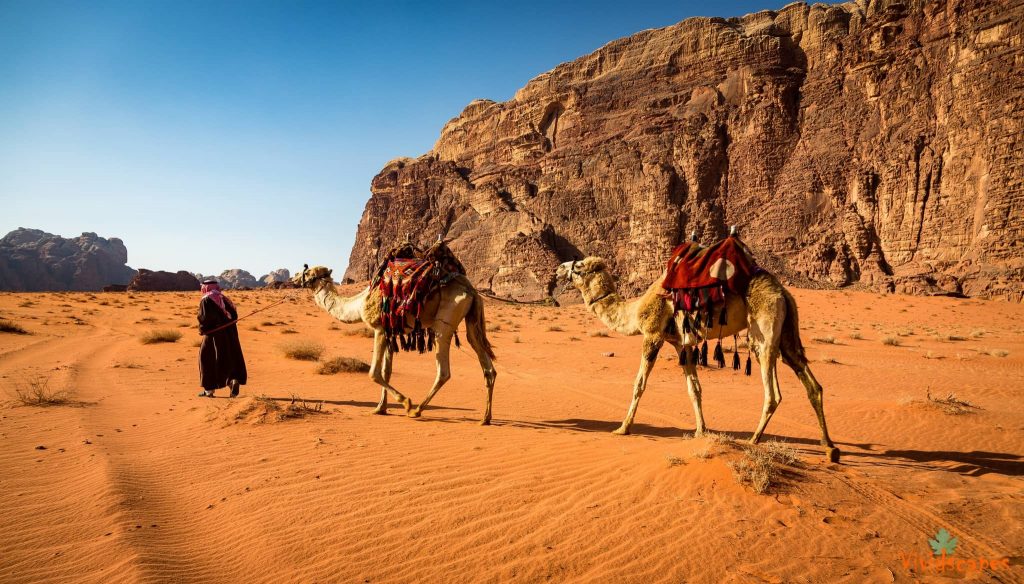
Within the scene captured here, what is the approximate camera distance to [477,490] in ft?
15.5

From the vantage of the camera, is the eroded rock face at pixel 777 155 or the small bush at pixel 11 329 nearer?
the small bush at pixel 11 329

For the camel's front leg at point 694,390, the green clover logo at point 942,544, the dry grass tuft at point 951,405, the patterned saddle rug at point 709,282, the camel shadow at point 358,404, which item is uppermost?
the patterned saddle rug at point 709,282

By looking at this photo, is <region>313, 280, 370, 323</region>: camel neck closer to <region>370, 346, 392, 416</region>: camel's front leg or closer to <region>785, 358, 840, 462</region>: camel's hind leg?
<region>370, 346, 392, 416</region>: camel's front leg

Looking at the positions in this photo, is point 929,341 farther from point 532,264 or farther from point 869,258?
point 532,264

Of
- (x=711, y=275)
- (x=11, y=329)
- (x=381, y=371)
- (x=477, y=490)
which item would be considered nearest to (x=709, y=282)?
(x=711, y=275)

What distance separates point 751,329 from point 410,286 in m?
5.07

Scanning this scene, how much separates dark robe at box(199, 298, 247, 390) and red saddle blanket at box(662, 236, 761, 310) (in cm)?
759

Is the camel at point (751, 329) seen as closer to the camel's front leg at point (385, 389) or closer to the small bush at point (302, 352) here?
the camel's front leg at point (385, 389)

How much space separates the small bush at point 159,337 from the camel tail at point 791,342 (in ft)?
60.1

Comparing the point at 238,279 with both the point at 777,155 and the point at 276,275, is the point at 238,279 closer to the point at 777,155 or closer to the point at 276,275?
the point at 276,275

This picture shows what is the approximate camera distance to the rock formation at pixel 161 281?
70.4m

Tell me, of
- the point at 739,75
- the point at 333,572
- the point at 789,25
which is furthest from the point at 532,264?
the point at 333,572

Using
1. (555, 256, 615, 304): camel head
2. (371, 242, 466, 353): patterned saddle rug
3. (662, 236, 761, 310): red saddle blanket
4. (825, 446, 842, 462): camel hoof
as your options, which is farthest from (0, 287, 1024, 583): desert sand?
(555, 256, 615, 304): camel head

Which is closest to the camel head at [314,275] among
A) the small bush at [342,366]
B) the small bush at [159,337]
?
the small bush at [342,366]
